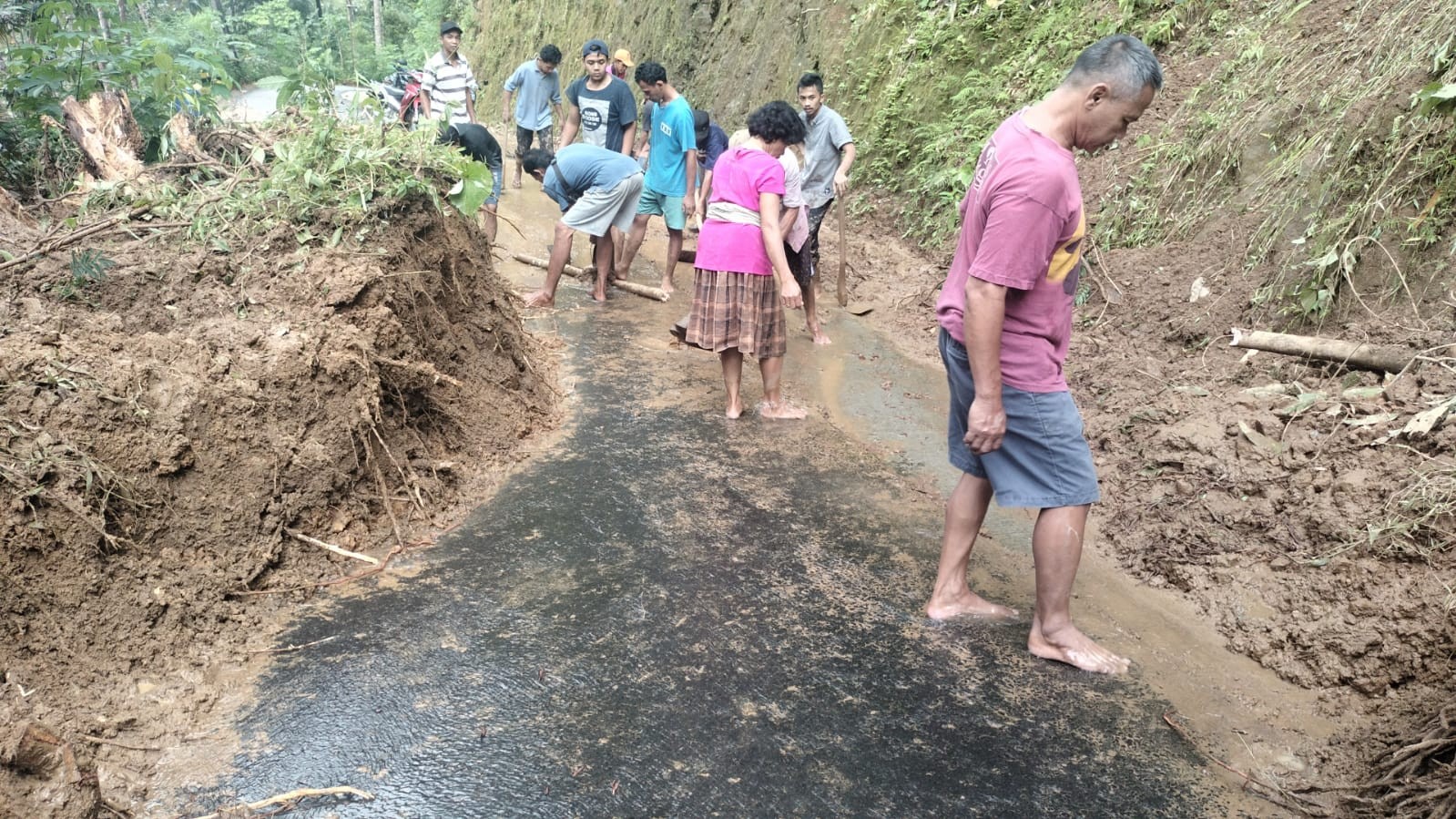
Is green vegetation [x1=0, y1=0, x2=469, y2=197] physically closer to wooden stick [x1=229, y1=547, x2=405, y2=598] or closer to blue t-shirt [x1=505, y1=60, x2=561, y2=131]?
wooden stick [x1=229, y1=547, x2=405, y2=598]

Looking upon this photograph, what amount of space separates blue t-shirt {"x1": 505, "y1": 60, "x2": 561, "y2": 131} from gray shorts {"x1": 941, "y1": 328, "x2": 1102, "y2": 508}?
882 centimetres

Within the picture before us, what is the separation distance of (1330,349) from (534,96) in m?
8.77

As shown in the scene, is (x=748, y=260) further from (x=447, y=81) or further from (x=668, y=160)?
(x=447, y=81)

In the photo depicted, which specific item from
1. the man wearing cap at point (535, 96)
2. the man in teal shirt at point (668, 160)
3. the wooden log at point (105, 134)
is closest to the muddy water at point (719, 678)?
the wooden log at point (105, 134)

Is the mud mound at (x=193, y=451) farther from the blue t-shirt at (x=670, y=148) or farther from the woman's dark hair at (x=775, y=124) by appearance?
the blue t-shirt at (x=670, y=148)

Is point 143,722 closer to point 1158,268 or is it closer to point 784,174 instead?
point 784,174

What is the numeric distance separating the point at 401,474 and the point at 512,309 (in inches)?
79.5

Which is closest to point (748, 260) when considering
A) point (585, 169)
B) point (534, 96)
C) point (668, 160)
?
point (585, 169)

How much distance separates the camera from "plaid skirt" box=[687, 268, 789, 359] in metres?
5.34

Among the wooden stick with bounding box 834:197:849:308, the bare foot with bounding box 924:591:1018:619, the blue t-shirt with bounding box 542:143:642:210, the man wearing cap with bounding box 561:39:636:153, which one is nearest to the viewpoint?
the bare foot with bounding box 924:591:1018:619

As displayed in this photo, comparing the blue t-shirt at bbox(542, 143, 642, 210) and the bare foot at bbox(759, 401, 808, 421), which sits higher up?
the blue t-shirt at bbox(542, 143, 642, 210)

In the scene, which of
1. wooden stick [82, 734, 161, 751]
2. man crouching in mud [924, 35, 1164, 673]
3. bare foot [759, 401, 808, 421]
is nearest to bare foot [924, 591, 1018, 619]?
man crouching in mud [924, 35, 1164, 673]

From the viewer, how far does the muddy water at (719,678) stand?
2654 millimetres

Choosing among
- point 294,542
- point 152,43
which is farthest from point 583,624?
point 152,43
